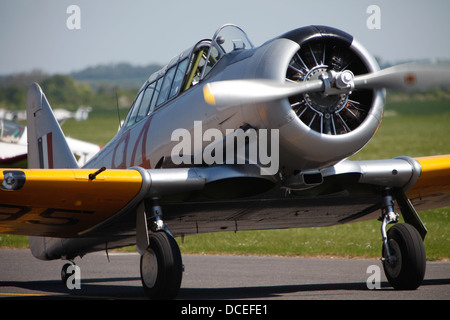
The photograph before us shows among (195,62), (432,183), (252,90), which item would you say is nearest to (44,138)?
(195,62)

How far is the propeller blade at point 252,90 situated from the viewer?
21.3ft

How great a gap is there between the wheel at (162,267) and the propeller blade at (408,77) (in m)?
2.43

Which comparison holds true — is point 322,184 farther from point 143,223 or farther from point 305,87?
point 143,223

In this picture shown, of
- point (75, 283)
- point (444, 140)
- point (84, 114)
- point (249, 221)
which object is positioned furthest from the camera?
point (84, 114)

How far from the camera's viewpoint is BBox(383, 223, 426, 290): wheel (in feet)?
24.2

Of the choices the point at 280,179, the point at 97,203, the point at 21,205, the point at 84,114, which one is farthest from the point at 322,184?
the point at 84,114

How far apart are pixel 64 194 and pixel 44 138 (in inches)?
145

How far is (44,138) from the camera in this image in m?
10.6

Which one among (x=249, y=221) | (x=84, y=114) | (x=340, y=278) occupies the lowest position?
(x=340, y=278)

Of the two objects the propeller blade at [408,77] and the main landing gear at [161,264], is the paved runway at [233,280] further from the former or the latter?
the propeller blade at [408,77]

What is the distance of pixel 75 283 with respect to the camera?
10.3 m

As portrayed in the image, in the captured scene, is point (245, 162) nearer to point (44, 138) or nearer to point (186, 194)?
point (186, 194)

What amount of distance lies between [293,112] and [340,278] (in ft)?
12.3
